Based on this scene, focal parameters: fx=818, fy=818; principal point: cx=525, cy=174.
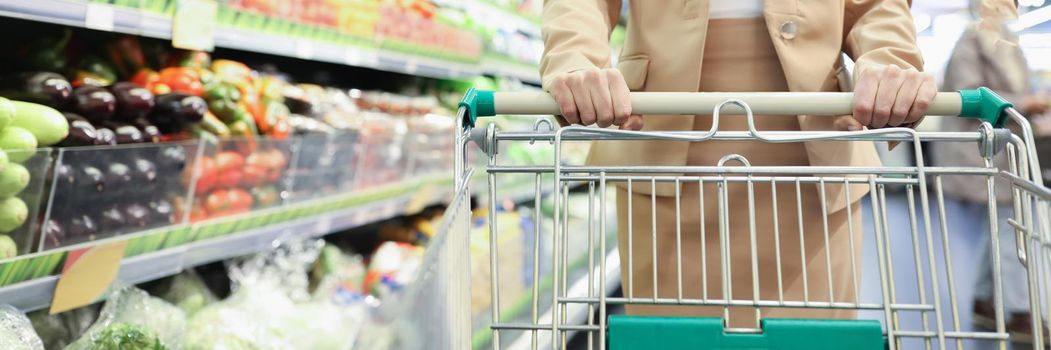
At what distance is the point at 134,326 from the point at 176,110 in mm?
503

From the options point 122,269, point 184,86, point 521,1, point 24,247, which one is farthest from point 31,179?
point 521,1

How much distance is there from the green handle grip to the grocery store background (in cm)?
49

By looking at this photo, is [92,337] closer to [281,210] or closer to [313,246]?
[281,210]

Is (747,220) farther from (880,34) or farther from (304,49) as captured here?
(304,49)

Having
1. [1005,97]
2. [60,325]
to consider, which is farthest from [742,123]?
[1005,97]

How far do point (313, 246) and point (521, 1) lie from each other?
2168 millimetres

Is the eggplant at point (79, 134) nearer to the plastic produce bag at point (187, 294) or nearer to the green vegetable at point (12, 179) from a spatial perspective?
the green vegetable at point (12, 179)

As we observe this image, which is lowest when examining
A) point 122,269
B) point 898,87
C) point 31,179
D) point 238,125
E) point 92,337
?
point 92,337

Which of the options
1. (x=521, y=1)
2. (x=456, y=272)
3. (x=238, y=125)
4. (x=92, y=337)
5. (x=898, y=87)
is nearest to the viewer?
(x=456, y=272)

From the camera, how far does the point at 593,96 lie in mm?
1007

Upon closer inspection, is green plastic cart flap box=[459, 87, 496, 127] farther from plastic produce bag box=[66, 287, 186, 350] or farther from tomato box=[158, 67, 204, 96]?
tomato box=[158, 67, 204, 96]

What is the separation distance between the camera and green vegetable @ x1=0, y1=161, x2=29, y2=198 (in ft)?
3.77

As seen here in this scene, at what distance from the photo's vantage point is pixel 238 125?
2012mm

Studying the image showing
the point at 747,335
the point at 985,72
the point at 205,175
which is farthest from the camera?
the point at 985,72
